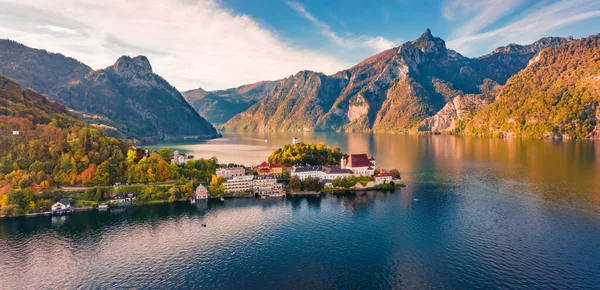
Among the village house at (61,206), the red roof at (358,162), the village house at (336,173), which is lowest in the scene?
the village house at (61,206)

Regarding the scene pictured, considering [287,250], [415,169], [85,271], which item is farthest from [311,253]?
[415,169]

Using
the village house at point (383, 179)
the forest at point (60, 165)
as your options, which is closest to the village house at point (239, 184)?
the forest at point (60, 165)

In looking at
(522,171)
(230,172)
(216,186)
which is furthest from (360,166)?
(522,171)

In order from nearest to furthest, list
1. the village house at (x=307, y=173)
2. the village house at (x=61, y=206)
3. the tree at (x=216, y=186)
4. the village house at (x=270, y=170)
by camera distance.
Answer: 1. the village house at (x=61, y=206)
2. the tree at (x=216, y=186)
3. the village house at (x=307, y=173)
4. the village house at (x=270, y=170)

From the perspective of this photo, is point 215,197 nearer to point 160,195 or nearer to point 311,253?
point 160,195

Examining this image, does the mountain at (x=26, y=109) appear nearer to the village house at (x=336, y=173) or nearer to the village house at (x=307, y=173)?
the village house at (x=307, y=173)

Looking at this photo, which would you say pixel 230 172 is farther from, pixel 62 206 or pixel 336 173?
pixel 62 206
